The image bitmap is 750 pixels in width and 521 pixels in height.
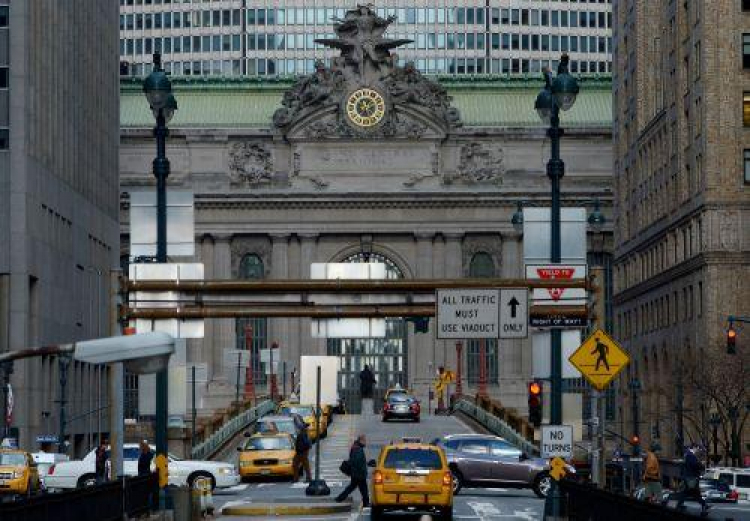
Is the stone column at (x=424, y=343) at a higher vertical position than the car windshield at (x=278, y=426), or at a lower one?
higher

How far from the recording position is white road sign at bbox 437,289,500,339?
146ft

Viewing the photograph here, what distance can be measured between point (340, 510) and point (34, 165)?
161 ft

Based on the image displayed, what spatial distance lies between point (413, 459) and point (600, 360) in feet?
33.9

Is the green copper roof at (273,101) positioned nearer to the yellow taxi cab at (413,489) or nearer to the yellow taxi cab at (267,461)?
the yellow taxi cab at (267,461)

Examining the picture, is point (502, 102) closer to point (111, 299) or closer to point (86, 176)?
point (86, 176)

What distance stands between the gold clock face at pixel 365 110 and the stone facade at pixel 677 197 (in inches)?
1139

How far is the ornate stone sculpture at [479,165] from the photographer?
167 metres

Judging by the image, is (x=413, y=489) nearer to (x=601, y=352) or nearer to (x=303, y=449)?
(x=601, y=352)

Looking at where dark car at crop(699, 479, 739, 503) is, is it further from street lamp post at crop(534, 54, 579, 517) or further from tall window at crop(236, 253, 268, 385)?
tall window at crop(236, 253, 268, 385)

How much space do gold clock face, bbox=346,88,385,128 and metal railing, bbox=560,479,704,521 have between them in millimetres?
119086

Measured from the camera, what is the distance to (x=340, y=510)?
55.2 m

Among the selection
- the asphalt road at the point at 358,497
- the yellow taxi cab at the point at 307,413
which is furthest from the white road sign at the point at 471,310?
the yellow taxi cab at the point at 307,413

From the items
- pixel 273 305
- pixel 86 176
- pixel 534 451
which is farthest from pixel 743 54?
pixel 273 305

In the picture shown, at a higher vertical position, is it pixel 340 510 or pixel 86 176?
pixel 86 176
